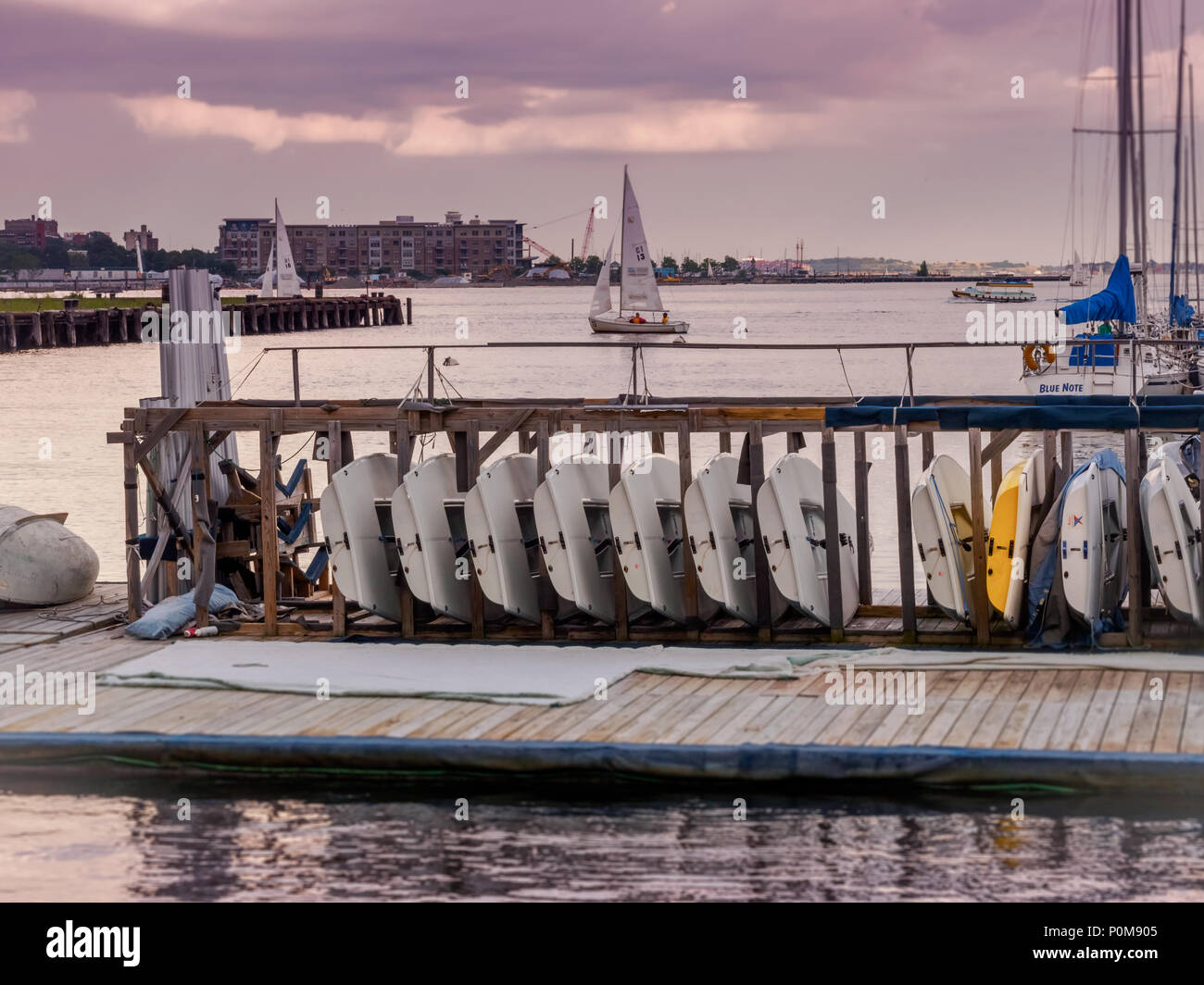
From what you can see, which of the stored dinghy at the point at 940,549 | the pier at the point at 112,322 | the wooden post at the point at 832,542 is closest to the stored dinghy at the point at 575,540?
the wooden post at the point at 832,542

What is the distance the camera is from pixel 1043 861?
9734mm

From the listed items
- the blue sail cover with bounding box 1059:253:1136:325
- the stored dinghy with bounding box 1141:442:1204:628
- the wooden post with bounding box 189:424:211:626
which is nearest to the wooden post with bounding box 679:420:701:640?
the stored dinghy with bounding box 1141:442:1204:628

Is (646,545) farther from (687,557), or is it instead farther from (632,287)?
(632,287)

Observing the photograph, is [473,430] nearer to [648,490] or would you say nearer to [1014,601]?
[648,490]

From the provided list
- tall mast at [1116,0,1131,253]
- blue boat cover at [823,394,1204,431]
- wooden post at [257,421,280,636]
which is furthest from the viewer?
tall mast at [1116,0,1131,253]

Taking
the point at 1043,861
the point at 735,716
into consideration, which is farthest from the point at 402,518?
the point at 1043,861

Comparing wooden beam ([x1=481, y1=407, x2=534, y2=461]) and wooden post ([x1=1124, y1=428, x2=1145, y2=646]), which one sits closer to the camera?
wooden post ([x1=1124, y1=428, x2=1145, y2=646])

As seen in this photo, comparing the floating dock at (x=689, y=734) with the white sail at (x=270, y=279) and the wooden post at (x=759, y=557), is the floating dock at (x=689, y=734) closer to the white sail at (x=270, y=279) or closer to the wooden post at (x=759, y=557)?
the wooden post at (x=759, y=557)

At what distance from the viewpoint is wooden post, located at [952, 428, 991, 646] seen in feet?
40.7

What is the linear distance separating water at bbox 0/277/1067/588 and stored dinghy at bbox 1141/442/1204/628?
3.87 meters

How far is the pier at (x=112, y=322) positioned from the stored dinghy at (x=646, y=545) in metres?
71.8

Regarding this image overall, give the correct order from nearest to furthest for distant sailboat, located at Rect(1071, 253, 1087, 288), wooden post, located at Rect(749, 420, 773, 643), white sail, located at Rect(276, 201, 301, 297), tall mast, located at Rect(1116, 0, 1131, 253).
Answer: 1. wooden post, located at Rect(749, 420, 773, 643)
2. tall mast, located at Rect(1116, 0, 1131, 253)
3. distant sailboat, located at Rect(1071, 253, 1087, 288)
4. white sail, located at Rect(276, 201, 301, 297)

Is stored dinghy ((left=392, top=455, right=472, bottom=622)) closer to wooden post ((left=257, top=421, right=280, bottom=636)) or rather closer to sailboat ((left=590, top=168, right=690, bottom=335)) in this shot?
wooden post ((left=257, top=421, right=280, bottom=636))

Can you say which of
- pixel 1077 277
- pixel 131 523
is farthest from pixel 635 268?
pixel 131 523
